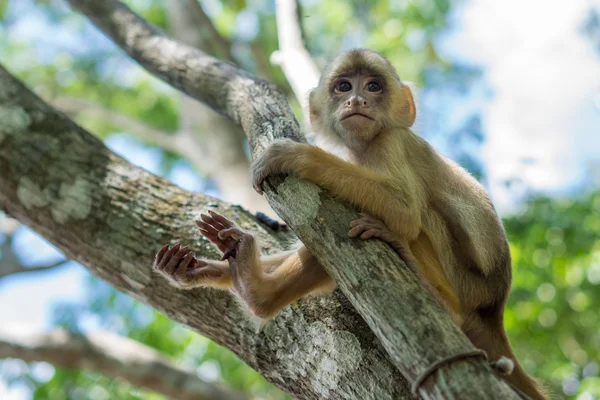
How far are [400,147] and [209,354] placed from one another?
7.26 metres

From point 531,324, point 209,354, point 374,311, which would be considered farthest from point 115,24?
point 531,324

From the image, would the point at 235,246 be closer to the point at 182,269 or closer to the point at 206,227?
the point at 206,227

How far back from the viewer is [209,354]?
10.6 meters

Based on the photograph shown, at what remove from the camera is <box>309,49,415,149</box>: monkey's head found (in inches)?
182

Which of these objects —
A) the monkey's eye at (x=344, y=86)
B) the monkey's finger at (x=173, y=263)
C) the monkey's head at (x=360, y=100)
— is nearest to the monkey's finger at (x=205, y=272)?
the monkey's finger at (x=173, y=263)

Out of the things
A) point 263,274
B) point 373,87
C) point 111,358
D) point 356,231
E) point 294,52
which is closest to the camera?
point 356,231

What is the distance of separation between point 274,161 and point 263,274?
78 centimetres

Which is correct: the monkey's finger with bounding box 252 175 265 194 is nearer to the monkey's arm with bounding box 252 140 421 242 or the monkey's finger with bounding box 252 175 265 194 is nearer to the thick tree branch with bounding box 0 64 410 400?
the monkey's arm with bounding box 252 140 421 242

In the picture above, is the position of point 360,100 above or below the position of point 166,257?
above

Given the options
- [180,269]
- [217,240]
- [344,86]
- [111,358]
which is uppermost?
[344,86]

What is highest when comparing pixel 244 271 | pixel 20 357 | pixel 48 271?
pixel 244 271

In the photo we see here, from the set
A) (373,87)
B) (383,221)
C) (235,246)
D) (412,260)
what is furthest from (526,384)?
(373,87)

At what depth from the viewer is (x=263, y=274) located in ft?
13.0

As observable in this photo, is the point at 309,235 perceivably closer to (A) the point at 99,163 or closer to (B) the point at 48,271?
(A) the point at 99,163
